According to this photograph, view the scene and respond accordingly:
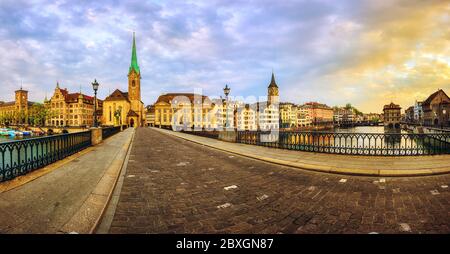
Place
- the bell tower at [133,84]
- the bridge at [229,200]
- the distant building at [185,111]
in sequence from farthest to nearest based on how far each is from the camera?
the distant building at [185,111]
the bell tower at [133,84]
the bridge at [229,200]

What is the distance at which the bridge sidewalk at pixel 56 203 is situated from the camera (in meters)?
3.30

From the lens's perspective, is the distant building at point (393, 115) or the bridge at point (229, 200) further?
the distant building at point (393, 115)

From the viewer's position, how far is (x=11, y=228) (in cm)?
319

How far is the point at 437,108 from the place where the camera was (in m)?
81.4

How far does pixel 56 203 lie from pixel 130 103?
102 metres

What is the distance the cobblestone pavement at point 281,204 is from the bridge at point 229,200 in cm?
2

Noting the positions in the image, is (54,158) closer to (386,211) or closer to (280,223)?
(280,223)

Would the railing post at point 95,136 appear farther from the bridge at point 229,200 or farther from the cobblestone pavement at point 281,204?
the cobblestone pavement at point 281,204

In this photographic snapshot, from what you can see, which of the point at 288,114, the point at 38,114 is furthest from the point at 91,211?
the point at 288,114

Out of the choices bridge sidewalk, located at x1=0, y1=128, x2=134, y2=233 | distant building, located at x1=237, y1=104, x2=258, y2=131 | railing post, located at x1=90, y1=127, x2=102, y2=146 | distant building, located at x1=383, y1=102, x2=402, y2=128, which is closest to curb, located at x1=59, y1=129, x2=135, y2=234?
bridge sidewalk, located at x1=0, y1=128, x2=134, y2=233

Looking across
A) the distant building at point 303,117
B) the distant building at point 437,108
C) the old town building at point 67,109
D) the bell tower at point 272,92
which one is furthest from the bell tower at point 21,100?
the distant building at point 437,108
